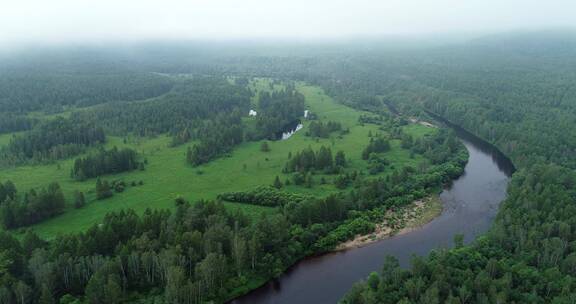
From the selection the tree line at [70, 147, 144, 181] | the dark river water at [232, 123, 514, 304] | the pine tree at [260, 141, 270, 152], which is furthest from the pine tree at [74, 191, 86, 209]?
the pine tree at [260, 141, 270, 152]

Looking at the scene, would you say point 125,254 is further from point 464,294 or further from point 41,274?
point 464,294

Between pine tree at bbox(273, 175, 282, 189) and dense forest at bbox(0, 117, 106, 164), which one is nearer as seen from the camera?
pine tree at bbox(273, 175, 282, 189)

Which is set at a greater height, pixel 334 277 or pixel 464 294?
pixel 464 294

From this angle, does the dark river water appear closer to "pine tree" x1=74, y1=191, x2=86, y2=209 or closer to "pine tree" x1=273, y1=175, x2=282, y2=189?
"pine tree" x1=273, y1=175, x2=282, y2=189

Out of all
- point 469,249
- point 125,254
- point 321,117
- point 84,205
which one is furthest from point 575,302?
point 321,117

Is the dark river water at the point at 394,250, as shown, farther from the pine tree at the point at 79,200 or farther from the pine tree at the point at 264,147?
the pine tree at the point at 264,147

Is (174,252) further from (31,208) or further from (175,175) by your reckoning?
(175,175)

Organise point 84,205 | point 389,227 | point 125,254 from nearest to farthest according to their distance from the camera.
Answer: point 125,254 < point 389,227 < point 84,205
